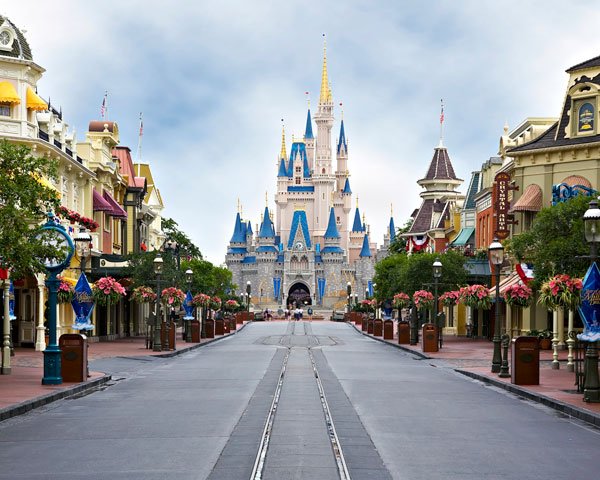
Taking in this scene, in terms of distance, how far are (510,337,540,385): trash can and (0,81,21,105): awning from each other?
25355mm

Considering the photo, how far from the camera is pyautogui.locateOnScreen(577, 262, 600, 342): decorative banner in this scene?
2044cm

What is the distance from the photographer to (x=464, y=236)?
2687 inches

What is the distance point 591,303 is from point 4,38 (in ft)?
99.1

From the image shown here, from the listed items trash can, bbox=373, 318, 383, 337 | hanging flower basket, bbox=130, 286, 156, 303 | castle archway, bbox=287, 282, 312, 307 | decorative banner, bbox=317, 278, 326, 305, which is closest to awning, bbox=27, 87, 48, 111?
hanging flower basket, bbox=130, 286, 156, 303

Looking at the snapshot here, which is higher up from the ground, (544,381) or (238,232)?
(238,232)

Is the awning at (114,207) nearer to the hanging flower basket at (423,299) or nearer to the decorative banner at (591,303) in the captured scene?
the hanging flower basket at (423,299)

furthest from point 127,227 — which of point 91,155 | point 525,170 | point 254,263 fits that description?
point 254,263

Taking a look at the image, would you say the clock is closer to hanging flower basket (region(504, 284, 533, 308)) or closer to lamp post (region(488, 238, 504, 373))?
lamp post (region(488, 238, 504, 373))

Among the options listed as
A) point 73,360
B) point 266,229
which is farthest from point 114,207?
point 266,229

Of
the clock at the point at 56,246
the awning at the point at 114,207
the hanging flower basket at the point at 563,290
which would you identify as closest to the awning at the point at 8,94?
the awning at the point at 114,207

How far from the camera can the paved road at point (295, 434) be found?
37.6 feet

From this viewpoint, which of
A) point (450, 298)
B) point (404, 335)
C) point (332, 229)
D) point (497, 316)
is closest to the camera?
point (497, 316)

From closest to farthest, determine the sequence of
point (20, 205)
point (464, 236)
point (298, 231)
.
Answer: point (20, 205), point (464, 236), point (298, 231)

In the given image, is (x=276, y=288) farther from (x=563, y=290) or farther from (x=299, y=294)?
(x=563, y=290)
